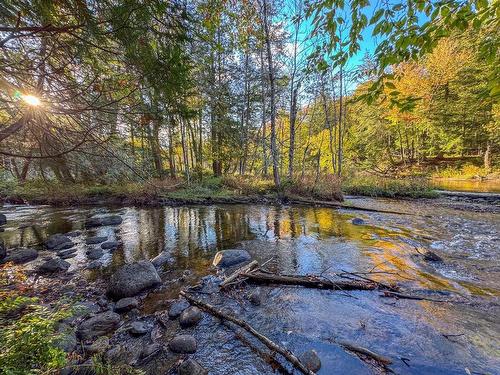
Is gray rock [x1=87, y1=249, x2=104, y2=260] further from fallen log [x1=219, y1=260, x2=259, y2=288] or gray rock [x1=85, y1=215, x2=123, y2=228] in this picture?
fallen log [x1=219, y1=260, x2=259, y2=288]

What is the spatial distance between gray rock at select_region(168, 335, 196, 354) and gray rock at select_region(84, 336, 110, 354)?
0.82 meters

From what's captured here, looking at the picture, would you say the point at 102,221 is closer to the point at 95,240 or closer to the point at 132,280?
the point at 95,240

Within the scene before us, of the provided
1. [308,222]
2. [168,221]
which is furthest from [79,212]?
[308,222]

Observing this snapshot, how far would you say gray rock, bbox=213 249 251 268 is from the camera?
568 centimetres

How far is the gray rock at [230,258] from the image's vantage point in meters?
5.68

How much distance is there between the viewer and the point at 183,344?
10.2ft

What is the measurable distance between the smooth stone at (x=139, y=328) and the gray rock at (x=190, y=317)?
0.48 metres

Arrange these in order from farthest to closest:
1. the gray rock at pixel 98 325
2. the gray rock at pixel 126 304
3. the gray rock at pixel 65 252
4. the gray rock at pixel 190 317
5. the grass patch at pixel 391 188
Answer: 1. the grass patch at pixel 391 188
2. the gray rock at pixel 65 252
3. the gray rock at pixel 126 304
4. the gray rock at pixel 190 317
5. the gray rock at pixel 98 325

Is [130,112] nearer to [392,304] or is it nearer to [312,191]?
[392,304]

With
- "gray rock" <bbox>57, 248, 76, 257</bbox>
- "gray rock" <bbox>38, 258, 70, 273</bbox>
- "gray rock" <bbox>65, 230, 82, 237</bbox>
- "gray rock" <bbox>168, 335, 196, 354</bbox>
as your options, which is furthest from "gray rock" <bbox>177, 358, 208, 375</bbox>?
"gray rock" <bbox>65, 230, 82, 237</bbox>

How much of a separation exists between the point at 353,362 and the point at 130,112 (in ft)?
13.4

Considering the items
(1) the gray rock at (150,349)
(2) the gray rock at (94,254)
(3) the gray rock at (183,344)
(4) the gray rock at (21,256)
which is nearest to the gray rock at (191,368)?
(3) the gray rock at (183,344)

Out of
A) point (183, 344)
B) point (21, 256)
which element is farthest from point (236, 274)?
point (21, 256)

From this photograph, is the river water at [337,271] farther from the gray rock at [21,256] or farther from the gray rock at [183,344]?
the gray rock at [21,256]
